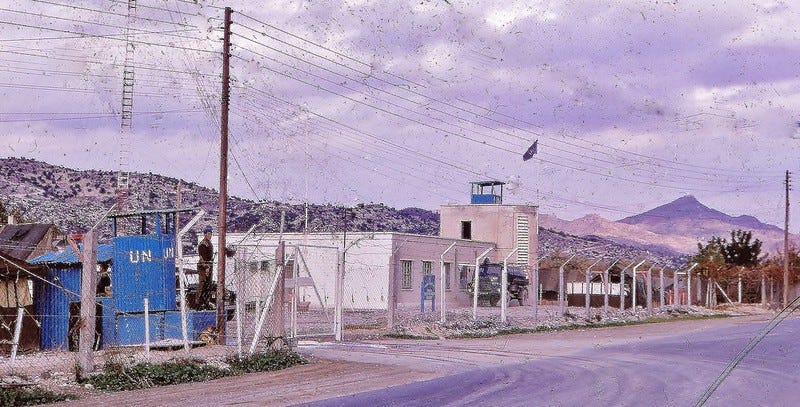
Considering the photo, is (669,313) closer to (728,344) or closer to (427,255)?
(427,255)

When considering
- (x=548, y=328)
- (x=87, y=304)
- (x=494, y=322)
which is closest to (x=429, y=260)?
(x=548, y=328)

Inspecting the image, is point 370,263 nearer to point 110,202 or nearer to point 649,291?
point 649,291

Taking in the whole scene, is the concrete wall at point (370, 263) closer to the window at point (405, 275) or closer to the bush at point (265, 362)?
the window at point (405, 275)

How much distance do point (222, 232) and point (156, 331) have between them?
13.7ft

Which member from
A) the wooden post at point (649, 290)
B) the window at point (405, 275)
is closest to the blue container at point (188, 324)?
the wooden post at point (649, 290)

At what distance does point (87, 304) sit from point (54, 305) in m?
5.49

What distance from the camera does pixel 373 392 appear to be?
13852 mm

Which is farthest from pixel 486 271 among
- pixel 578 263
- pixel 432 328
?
pixel 432 328

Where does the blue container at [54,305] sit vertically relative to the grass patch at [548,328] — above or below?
above

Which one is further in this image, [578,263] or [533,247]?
[533,247]

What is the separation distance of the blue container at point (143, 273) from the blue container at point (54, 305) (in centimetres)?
91

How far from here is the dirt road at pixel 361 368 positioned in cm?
1324

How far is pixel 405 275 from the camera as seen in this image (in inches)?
1981

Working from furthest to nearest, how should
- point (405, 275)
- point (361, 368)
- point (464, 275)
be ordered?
point (464, 275), point (405, 275), point (361, 368)
